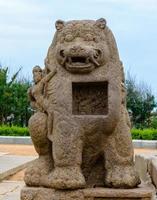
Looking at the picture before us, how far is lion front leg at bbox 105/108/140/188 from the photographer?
4.21m

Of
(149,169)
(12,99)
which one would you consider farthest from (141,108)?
(149,169)

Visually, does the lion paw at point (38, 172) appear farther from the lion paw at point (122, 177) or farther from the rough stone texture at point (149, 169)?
the rough stone texture at point (149, 169)

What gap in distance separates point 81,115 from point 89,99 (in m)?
0.25

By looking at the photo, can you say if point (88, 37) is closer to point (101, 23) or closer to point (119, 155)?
point (101, 23)

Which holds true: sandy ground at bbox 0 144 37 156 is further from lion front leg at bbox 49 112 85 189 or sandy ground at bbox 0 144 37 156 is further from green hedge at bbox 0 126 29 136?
lion front leg at bbox 49 112 85 189

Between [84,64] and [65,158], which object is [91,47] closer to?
[84,64]

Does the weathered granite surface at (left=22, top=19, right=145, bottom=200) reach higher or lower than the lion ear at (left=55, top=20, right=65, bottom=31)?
lower

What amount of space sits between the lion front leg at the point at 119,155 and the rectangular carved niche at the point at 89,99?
22 cm

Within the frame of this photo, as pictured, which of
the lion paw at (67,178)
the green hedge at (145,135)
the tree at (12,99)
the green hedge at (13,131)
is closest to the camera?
the lion paw at (67,178)

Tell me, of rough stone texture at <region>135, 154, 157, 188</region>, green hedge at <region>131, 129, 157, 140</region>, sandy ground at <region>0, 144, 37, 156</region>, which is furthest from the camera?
green hedge at <region>131, 129, 157, 140</region>

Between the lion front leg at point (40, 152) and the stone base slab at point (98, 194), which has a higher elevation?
the lion front leg at point (40, 152)

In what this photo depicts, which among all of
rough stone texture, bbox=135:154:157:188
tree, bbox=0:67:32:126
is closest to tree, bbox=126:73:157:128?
tree, bbox=0:67:32:126

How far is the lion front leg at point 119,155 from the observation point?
13.8 ft

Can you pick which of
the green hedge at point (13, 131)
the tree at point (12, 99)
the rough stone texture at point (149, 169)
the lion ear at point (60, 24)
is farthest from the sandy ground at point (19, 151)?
the lion ear at point (60, 24)
